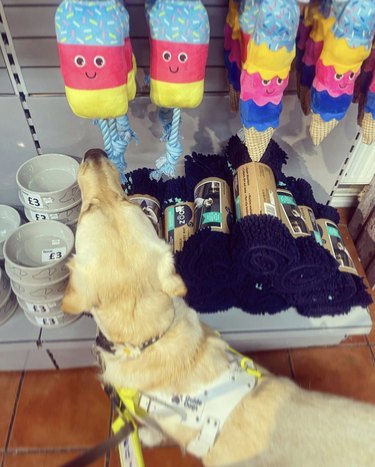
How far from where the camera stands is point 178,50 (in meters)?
0.80

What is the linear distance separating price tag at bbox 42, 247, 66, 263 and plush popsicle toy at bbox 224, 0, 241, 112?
63 cm

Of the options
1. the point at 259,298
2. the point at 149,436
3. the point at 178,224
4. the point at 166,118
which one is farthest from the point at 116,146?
the point at 149,436

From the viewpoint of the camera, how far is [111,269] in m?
0.77

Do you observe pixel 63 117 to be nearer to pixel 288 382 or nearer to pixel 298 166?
A: pixel 298 166

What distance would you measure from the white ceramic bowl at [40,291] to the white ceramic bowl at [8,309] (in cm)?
10

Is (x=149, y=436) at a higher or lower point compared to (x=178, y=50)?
lower

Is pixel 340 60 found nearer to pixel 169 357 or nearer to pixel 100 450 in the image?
pixel 169 357

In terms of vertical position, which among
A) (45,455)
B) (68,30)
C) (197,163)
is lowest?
(45,455)

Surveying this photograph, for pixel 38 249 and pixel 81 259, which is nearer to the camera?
pixel 81 259

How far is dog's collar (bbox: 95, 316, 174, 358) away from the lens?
839 millimetres

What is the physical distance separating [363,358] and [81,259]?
1.10m

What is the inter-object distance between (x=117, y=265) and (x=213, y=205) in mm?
526

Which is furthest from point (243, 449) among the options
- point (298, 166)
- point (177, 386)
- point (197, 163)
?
point (298, 166)

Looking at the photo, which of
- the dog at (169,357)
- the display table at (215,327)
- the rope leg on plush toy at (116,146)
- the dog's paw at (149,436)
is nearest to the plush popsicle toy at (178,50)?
the rope leg on plush toy at (116,146)
